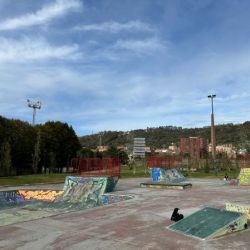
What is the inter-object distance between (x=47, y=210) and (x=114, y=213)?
433cm

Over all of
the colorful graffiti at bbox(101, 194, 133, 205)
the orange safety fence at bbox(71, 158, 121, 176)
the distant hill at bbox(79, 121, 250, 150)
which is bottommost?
the colorful graffiti at bbox(101, 194, 133, 205)

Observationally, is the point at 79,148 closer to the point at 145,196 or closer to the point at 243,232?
the point at 145,196

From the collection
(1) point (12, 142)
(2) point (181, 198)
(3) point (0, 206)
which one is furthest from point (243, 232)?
(1) point (12, 142)

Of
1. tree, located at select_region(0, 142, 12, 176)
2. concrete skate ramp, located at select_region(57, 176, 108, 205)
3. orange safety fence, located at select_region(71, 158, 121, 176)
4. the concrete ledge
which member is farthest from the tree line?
the concrete ledge

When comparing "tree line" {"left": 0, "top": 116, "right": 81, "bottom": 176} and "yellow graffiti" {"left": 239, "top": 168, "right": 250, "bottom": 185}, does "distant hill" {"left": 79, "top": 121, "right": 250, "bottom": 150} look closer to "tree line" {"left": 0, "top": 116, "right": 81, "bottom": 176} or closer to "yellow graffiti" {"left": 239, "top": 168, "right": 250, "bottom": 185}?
"tree line" {"left": 0, "top": 116, "right": 81, "bottom": 176}

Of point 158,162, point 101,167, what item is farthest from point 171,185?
point 158,162

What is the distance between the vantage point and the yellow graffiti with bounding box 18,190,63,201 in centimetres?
2332

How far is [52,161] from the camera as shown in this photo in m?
54.8

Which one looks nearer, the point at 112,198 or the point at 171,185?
the point at 112,198

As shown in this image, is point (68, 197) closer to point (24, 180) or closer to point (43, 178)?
point (24, 180)

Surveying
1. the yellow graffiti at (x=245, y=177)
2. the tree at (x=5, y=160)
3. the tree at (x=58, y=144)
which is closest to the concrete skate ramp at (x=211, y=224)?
the yellow graffiti at (x=245, y=177)

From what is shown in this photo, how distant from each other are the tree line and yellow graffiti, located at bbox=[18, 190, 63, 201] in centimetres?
1920

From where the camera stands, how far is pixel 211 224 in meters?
10.4

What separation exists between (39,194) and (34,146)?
101 ft
